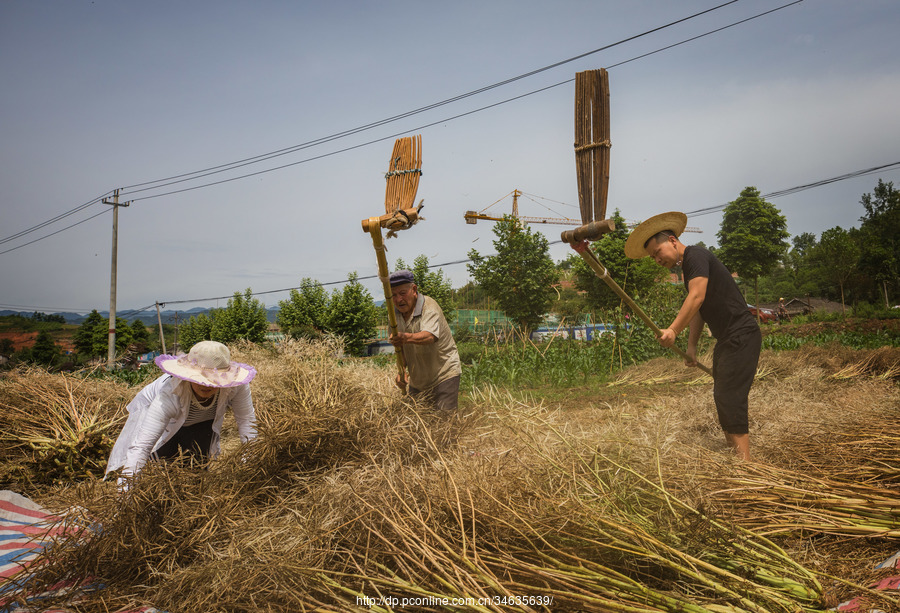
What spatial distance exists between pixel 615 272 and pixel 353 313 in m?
12.8

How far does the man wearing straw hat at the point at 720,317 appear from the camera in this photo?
302 centimetres

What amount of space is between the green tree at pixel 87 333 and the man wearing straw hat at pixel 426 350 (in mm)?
37791

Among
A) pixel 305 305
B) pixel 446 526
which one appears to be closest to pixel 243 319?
pixel 305 305

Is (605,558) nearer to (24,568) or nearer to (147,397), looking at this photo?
(24,568)

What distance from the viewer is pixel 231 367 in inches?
122

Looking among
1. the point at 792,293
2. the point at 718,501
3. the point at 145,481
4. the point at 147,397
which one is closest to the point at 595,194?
the point at 718,501

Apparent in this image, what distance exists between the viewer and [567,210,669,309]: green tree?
774 inches

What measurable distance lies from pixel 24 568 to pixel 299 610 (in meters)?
1.29

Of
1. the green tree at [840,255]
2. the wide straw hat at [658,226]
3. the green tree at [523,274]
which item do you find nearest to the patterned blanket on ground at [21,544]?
the wide straw hat at [658,226]

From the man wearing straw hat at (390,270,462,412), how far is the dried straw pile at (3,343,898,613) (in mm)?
703

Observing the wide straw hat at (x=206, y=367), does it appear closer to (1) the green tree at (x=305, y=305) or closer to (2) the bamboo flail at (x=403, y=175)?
(2) the bamboo flail at (x=403, y=175)

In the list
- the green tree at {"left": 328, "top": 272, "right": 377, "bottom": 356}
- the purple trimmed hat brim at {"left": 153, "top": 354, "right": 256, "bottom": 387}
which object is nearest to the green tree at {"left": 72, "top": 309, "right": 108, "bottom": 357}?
the green tree at {"left": 328, "top": 272, "right": 377, "bottom": 356}

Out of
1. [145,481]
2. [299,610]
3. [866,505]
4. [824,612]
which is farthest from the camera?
[145,481]

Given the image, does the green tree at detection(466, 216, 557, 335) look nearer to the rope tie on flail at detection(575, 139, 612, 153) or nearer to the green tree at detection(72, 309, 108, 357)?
the rope tie on flail at detection(575, 139, 612, 153)
